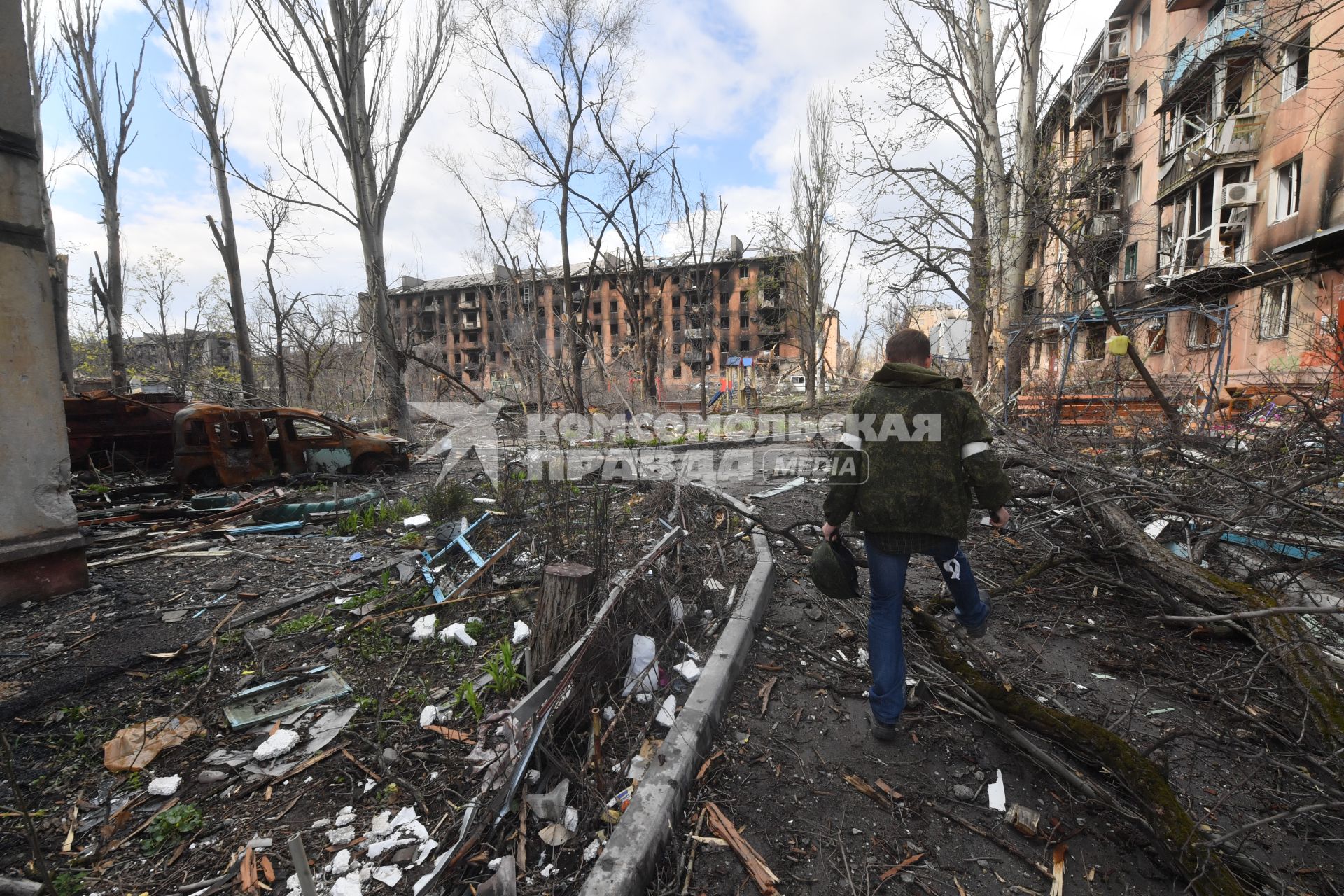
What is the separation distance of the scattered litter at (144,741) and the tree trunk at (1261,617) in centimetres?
501

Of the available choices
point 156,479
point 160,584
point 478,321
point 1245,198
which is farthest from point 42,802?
point 478,321

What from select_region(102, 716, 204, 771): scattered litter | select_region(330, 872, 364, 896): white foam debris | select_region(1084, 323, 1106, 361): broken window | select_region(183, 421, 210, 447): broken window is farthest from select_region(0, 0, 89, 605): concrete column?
select_region(1084, 323, 1106, 361): broken window

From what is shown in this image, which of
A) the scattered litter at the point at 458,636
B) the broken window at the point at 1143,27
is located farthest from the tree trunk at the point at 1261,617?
the broken window at the point at 1143,27

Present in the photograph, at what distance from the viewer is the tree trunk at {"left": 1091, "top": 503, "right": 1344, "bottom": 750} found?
224 centimetres

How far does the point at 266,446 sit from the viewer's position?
8.27 m

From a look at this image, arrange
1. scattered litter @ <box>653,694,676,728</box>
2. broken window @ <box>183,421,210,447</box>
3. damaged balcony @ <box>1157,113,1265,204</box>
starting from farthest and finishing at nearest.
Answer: damaged balcony @ <box>1157,113,1265,204</box>, broken window @ <box>183,421,210,447</box>, scattered litter @ <box>653,694,676,728</box>

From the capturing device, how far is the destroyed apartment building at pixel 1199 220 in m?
9.69

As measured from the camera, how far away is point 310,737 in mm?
2842

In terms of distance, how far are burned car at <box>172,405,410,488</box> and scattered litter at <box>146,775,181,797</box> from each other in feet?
22.1

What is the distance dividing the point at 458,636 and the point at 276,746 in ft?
3.72

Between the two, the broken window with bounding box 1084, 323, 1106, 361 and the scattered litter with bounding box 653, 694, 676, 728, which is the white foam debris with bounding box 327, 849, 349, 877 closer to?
the scattered litter with bounding box 653, 694, 676, 728

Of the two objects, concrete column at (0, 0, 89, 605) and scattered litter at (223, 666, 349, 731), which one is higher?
concrete column at (0, 0, 89, 605)

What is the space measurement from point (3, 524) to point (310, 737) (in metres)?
3.43

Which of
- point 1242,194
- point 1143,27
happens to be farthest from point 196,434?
point 1143,27
